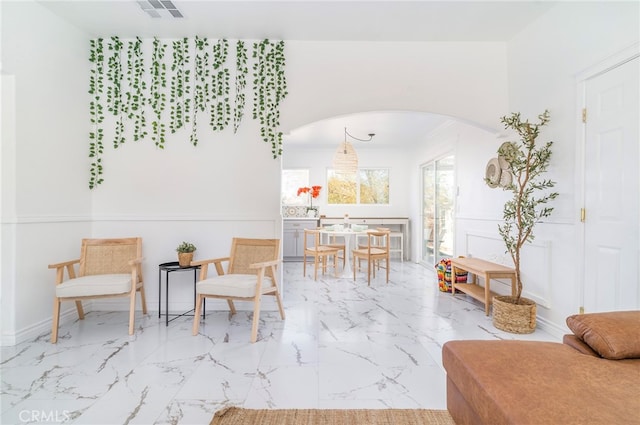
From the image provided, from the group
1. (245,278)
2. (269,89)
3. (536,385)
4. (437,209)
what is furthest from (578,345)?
(437,209)

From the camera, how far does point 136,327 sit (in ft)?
9.43

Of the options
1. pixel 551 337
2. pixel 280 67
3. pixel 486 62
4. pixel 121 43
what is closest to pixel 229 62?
pixel 280 67

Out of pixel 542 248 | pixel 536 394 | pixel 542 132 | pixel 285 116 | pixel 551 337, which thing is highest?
pixel 285 116

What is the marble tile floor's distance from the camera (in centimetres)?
174

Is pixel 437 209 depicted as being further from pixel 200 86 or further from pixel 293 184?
pixel 200 86

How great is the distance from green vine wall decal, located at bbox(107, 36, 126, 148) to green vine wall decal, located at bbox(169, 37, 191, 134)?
0.51 meters

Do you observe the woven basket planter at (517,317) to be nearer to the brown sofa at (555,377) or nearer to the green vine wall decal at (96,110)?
the brown sofa at (555,377)

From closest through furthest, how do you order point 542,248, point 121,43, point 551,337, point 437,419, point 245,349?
point 437,419
point 245,349
point 551,337
point 542,248
point 121,43

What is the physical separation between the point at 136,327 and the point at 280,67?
289 centimetres

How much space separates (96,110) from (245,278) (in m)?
2.38

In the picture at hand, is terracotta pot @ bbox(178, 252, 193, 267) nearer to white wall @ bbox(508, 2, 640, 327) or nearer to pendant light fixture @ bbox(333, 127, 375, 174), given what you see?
pendant light fixture @ bbox(333, 127, 375, 174)

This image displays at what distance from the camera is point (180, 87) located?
10.9ft

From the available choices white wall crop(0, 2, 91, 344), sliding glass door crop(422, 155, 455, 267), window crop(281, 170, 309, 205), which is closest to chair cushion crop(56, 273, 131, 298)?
white wall crop(0, 2, 91, 344)

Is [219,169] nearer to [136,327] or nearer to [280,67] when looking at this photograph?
[280,67]
